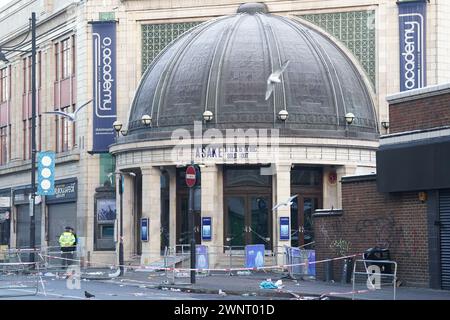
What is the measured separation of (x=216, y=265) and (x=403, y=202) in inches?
595

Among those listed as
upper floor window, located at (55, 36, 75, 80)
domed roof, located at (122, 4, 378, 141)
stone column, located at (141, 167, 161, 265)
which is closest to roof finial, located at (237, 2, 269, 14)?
domed roof, located at (122, 4, 378, 141)

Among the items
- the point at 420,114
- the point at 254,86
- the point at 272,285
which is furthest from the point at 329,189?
the point at 420,114

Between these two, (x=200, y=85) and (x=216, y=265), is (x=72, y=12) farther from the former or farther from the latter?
(x=216, y=265)

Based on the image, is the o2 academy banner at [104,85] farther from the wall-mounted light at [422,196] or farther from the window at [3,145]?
the wall-mounted light at [422,196]

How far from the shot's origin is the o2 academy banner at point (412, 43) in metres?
49.4

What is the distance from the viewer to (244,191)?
47.1m

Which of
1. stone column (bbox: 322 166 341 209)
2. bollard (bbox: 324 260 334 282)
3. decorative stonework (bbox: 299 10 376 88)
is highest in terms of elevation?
decorative stonework (bbox: 299 10 376 88)

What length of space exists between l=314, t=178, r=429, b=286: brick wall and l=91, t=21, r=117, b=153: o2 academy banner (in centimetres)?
2131

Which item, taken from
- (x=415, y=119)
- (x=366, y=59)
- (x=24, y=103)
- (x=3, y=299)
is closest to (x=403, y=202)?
(x=415, y=119)

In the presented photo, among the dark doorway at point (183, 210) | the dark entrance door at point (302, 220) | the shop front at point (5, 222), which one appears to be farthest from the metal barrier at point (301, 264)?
the shop front at point (5, 222)

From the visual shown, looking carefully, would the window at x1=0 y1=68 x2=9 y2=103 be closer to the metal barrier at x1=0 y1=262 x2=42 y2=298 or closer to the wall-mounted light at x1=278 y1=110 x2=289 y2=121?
the wall-mounted light at x1=278 y1=110 x2=289 y2=121

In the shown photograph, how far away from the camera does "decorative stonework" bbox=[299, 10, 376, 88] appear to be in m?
51.1

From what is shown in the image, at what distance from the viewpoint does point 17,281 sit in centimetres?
3300

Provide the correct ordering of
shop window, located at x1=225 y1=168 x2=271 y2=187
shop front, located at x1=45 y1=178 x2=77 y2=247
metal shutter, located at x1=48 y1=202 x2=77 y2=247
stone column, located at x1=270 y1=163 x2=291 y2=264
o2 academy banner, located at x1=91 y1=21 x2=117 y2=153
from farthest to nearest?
metal shutter, located at x1=48 y1=202 x2=77 y2=247
shop front, located at x1=45 y1=178 x2=77 y2=247
o2 academy banner, located at x1=91 y1=21 x2=117 y2=153
shop window, located at x1=225 y1=168 x2=271 y2=187
stone column, located at x1=270 y1=163 x2=291 y2=264
